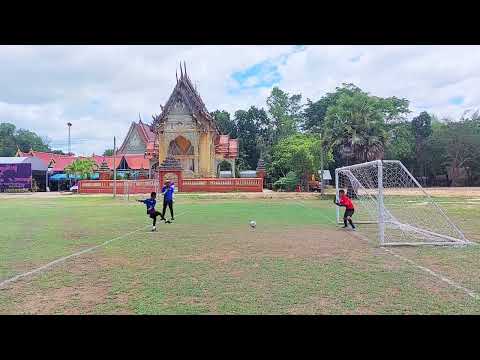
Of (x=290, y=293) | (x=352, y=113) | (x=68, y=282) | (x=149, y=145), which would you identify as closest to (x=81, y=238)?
(x=68, y=282)

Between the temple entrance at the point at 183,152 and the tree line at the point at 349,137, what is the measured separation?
875 centimetres

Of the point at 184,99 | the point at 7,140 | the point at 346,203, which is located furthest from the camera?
the point at 7,140

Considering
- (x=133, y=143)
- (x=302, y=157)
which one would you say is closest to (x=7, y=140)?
(x=133, y=143)

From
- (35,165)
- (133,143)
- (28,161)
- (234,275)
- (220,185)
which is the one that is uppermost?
(133,143)

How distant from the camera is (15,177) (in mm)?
50531

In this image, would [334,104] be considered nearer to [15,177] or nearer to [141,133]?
[141,133]

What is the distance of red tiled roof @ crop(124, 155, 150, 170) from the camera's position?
5179 cm

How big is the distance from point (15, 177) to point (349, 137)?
4079 centimetres

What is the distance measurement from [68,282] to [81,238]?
17.7 ft

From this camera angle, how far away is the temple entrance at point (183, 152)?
149 feet

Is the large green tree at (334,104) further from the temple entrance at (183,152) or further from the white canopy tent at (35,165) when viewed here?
the white canopy tent at (35,165)

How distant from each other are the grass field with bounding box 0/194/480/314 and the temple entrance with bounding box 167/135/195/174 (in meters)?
33.8
